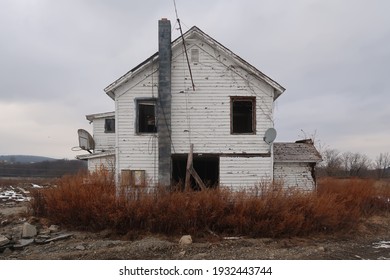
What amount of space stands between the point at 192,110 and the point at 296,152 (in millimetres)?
5534

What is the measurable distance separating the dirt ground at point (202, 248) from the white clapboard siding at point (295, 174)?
12.1 feet

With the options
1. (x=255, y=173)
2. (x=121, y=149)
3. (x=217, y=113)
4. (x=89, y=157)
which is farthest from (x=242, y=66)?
(x=89, y=157)

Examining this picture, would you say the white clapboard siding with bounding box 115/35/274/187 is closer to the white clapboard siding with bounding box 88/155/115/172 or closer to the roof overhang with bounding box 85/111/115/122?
the white clapboard siding with bounding box 88/155/115/172

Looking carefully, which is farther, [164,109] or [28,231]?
[164,109]

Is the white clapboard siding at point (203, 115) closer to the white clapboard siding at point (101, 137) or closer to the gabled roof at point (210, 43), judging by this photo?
the gabled roof at point (210, 43)

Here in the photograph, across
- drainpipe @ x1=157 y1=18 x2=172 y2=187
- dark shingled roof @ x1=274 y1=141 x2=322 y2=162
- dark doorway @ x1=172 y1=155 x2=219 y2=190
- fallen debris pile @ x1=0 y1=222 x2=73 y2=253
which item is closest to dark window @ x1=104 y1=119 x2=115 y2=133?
dark doorway @ x1=172 y1=155 x2=219 y2=190

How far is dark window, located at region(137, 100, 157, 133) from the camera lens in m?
17.1

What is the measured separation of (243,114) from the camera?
57.9 feet

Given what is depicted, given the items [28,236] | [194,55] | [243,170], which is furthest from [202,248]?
[194,55]

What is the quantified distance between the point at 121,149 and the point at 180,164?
12.0 ft

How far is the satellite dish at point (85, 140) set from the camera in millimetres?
22125

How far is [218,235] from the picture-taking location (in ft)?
45.4

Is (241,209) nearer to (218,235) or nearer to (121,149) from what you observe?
(218,235)

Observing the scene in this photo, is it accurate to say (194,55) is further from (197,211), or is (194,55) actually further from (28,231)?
(28,231)
